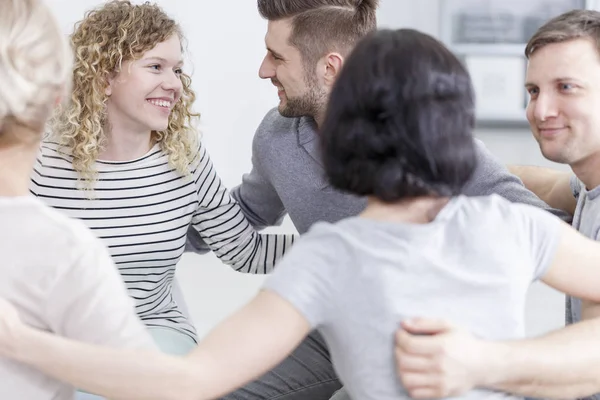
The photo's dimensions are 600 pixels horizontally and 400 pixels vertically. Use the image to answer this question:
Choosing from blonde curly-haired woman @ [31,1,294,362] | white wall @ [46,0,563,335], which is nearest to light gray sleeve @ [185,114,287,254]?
blonde curly-haired woman @ [31,1,294,362]

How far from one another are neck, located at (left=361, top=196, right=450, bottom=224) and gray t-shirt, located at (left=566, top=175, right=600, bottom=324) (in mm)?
498

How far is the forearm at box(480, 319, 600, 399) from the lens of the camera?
45.6 inches

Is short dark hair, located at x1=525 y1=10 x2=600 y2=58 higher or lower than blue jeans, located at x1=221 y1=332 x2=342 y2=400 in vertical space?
higher

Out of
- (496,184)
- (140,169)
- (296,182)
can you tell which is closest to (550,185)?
(496,184)

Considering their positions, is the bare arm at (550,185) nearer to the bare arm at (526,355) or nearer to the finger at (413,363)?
the bare arm at (526,355)

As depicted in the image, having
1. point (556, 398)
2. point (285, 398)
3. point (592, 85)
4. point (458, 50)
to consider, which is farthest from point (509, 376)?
point (458, 50)

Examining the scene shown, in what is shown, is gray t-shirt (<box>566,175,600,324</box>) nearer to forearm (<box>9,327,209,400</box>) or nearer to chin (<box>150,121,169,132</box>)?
forearm (<box>9,327,209,400</box>)

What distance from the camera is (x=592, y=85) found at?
1680 mm

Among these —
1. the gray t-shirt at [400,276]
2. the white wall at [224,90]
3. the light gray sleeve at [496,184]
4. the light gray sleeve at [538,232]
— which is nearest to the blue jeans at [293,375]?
the light gray sleeve at [496,184]

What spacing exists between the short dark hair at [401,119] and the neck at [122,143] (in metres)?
1.06

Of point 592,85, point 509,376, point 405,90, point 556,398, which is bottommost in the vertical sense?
point 556,398

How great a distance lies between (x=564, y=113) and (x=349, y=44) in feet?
2.36

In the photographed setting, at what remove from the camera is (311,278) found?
1102 millimetres

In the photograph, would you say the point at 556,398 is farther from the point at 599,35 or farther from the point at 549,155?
the point at 599,35
